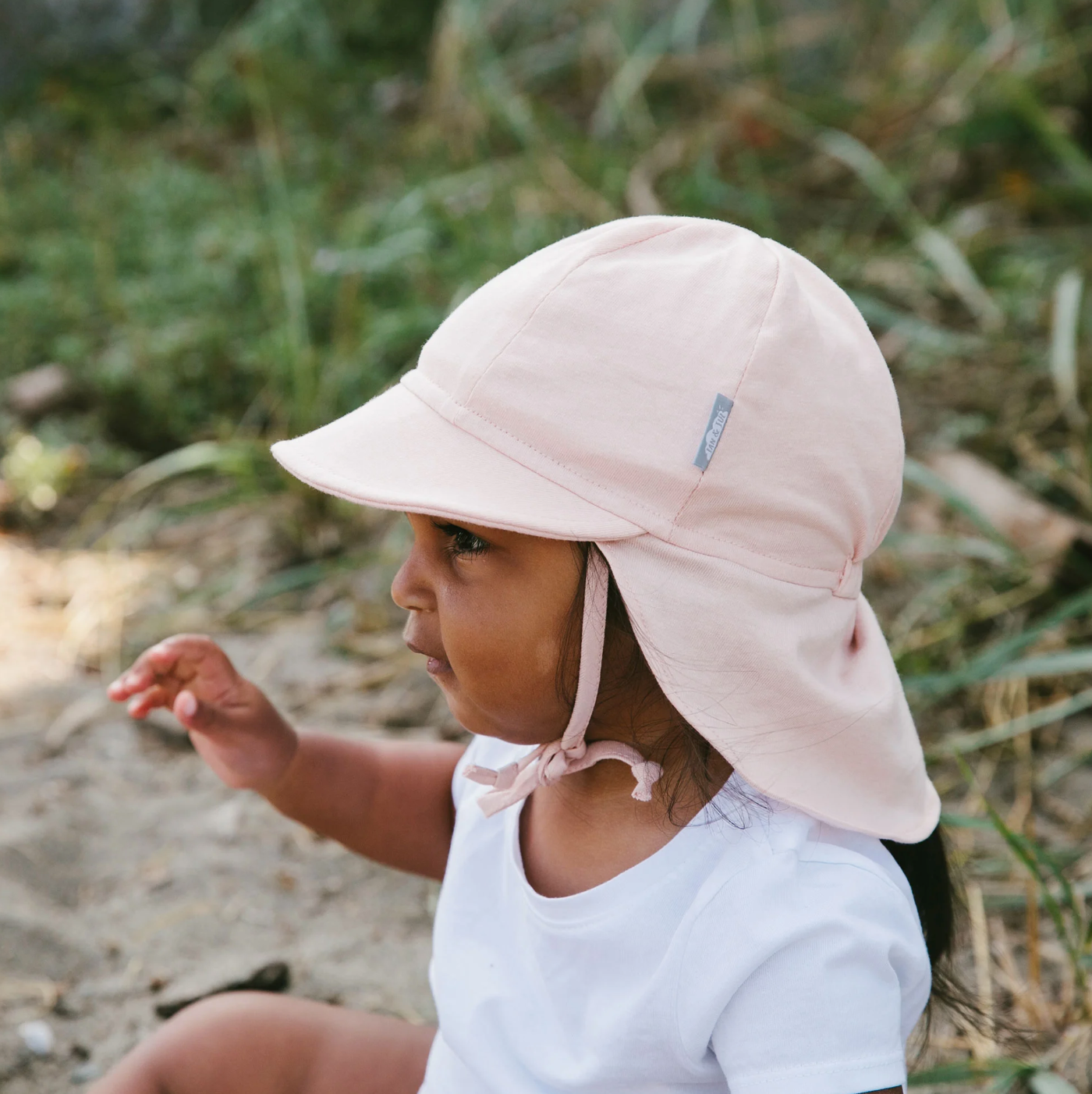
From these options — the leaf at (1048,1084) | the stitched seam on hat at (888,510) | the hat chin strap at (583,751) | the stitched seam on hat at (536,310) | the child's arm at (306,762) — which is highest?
the stitched seam on hat at (536,310)

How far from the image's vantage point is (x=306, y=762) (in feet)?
4.85

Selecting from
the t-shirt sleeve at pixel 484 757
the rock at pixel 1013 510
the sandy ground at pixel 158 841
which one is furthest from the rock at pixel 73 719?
the rock at pixel 1013 510

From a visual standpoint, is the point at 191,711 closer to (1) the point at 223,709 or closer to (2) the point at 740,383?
(1) the point at 223,709

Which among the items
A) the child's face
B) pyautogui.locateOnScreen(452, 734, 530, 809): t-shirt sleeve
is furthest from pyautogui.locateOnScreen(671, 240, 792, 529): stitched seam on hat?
pyautogui.locateOnScreen(452, 734, 530, 809): t-shirt sleeve

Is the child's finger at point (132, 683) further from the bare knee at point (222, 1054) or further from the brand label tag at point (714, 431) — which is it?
the brand label tag at point (714, 431)

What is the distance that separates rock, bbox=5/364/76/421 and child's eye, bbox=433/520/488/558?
2.65 m

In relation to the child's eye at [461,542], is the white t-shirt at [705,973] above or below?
below

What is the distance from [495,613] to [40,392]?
107 inches

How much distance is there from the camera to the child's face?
1.09m

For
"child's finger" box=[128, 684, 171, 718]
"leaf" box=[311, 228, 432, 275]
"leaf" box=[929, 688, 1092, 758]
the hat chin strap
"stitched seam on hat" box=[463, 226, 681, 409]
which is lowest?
"leaf" box=[929, 688, 1092, 758]

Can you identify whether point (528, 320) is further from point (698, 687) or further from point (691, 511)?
point (698, 687)

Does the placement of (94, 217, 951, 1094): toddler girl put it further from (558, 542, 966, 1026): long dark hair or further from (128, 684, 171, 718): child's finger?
(128, 684, 171, 718): child's finger

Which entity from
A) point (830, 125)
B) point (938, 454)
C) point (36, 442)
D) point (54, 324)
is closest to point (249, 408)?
point (36, 442)

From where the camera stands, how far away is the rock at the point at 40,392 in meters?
3.39
